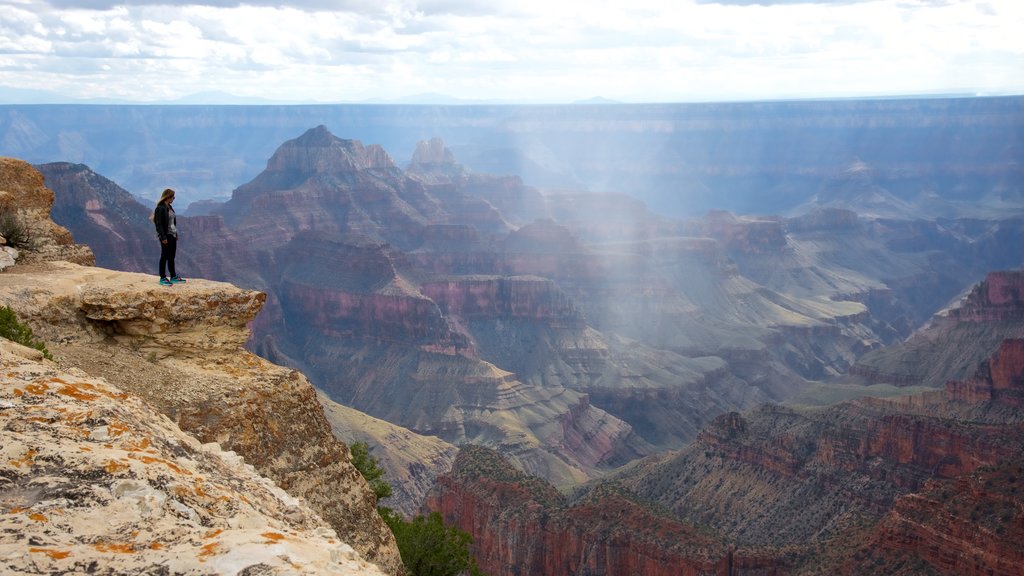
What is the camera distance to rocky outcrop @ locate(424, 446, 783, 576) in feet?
156

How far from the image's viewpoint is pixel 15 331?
17.3m

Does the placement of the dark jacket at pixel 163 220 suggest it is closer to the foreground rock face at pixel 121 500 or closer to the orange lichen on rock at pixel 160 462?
the foreground rock face at pixel 121 500

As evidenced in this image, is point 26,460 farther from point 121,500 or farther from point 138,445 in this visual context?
point 138,445

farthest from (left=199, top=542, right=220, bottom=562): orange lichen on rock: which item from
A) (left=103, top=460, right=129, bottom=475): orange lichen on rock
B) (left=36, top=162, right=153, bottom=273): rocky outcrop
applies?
(left=36, top=162, right=153, bottom=273): rocky outcrop

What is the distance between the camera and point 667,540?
1934 inches

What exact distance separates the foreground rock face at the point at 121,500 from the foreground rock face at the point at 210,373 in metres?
2.62

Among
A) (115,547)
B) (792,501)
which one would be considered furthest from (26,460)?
(792,501)

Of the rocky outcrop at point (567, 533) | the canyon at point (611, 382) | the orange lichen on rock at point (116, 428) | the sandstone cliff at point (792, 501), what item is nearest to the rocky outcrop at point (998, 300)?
the canyon at point (611, 382)

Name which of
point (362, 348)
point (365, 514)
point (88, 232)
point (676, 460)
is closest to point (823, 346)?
point (362, 348)

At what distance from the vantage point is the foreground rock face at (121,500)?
10.1m

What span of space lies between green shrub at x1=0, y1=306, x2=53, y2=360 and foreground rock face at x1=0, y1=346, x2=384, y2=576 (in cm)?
279

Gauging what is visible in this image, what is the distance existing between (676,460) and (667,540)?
2638 cm

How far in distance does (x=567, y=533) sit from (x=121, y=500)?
43026 millimetres

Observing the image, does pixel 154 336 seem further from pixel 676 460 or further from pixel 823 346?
pixel 823 346
